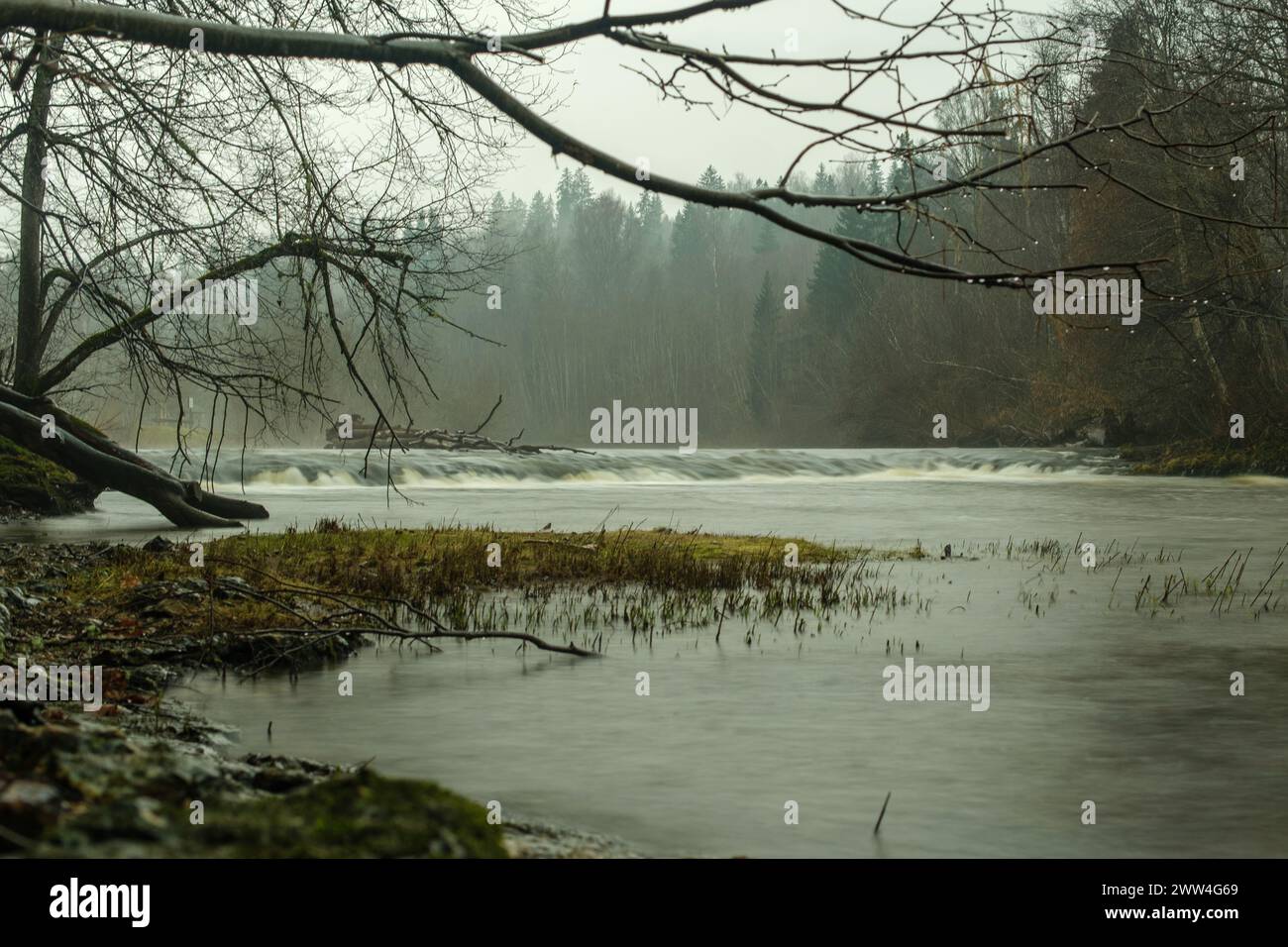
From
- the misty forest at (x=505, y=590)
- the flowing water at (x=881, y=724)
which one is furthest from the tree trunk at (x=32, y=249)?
the flowing water at (x=881, y=724)

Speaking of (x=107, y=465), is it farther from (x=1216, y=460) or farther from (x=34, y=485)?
(x=1216, y=460)

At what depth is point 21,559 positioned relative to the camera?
38.8 ft

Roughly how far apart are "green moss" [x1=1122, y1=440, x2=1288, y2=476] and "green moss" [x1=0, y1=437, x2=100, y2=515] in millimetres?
27966

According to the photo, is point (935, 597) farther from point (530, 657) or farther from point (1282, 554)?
point (1282, 554)

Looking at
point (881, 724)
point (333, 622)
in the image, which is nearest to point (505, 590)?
point (333, 622)

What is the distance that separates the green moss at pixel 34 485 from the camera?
18984 mm

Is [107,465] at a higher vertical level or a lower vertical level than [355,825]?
higher

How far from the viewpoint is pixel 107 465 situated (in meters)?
15.9

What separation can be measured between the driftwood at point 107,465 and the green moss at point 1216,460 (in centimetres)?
2631

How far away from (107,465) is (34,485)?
3.91 metres

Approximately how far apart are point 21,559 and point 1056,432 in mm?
38856

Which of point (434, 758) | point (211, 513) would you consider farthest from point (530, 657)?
point (211, 513)

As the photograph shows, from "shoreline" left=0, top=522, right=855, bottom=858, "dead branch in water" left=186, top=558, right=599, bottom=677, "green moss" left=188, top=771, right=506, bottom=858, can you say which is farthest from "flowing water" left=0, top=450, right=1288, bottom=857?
"green moss" left=188, top=771, right=506, bottom=858

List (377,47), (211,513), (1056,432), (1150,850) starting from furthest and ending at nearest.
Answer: (1056,432), (211,513), (377,47), (1150,850)
